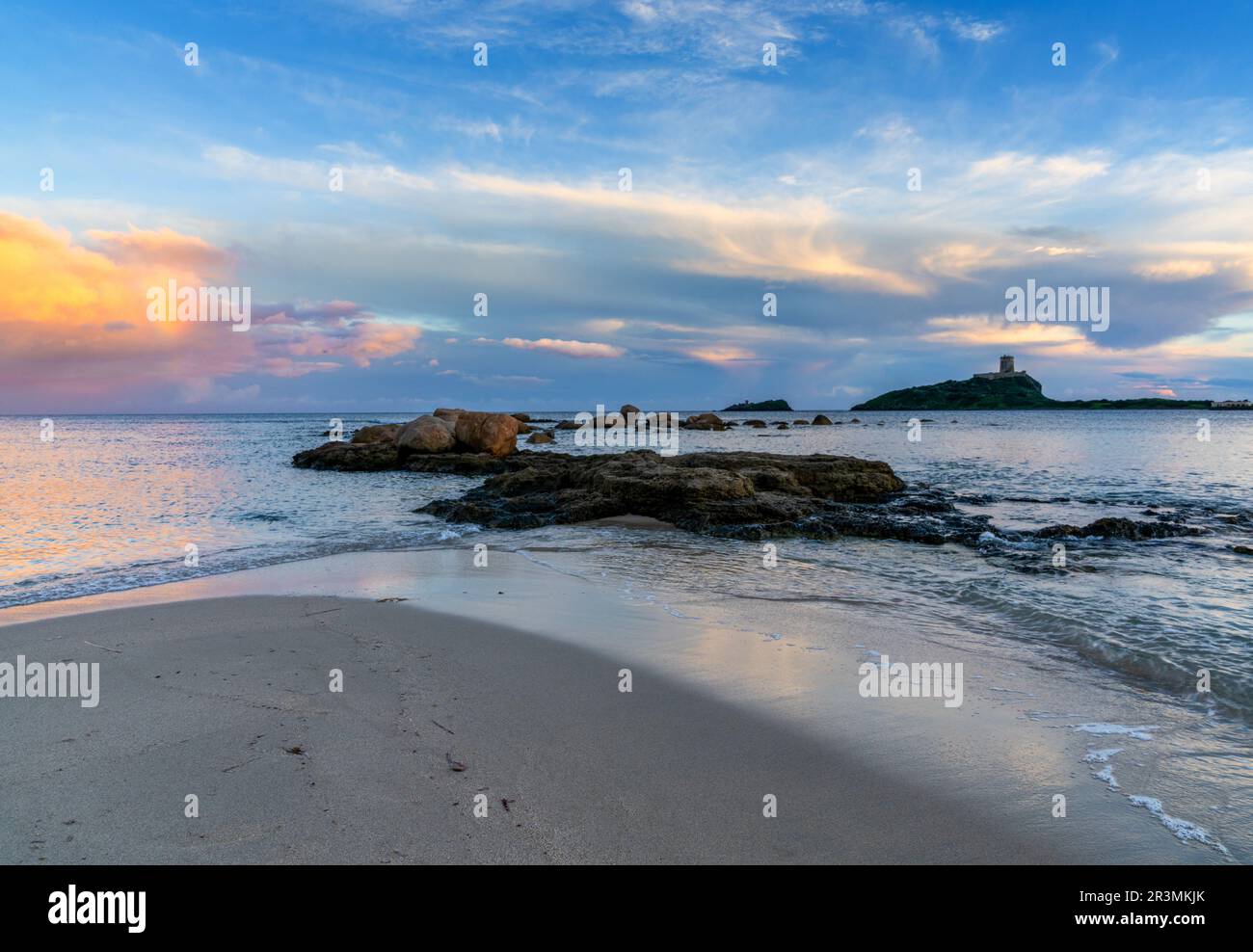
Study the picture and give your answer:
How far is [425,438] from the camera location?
30.3 metres

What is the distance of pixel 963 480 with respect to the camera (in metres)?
23.1

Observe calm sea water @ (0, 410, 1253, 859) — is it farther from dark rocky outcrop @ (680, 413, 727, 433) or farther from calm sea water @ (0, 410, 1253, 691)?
dark rocky outcrop @ (680, 413, 727, 433)

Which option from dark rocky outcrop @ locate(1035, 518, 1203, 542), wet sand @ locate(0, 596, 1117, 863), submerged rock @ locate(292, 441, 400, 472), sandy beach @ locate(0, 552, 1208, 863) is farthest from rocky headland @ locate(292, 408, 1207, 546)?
submerged rock @ locate(292, 441, 400, 472)

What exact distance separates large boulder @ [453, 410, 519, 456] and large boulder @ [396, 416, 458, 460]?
0.69 metres

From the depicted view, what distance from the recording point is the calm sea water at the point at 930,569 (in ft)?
17.6

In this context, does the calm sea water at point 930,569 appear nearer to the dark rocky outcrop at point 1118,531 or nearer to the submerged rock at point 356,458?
the dark rocky outcrop at point 1118,531

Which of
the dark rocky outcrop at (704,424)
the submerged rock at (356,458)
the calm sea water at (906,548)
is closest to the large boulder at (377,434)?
the submerged rock at (356,458)

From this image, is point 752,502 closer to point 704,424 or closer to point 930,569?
point 930,569

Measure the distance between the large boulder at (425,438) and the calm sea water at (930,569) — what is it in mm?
7674

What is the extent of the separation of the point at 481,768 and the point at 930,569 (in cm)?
831

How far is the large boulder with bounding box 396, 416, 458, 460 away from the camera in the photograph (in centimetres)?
3020

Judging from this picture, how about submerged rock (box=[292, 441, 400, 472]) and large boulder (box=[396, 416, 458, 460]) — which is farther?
large boulder (box=[396, 416, 458, 460])

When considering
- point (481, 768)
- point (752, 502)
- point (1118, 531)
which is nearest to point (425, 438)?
point (752, 502)
